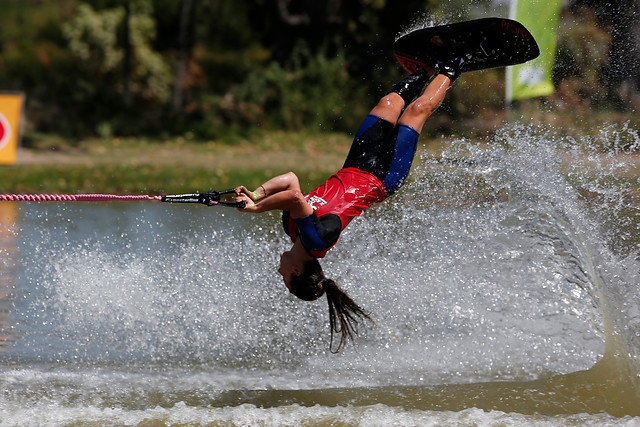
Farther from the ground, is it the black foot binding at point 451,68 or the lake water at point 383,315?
the black foot binding at point 451,68

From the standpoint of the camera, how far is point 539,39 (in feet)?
25.6

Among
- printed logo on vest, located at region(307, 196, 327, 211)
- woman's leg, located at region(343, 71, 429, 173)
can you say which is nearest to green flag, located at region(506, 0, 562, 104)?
woman's leg, located at region(343, 71, 429, 173)

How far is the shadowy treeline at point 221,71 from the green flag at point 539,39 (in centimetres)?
276

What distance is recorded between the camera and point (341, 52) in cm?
1480

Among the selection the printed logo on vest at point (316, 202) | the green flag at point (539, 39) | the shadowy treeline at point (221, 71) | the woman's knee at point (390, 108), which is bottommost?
the printed logo on vest at point (316, 202)

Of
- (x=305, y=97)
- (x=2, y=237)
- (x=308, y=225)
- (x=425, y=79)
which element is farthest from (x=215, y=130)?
(x=308, y=225)

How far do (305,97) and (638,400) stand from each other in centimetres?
1181

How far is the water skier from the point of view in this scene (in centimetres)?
444

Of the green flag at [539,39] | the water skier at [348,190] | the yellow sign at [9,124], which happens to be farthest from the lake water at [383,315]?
the yellow sign at [9,124]

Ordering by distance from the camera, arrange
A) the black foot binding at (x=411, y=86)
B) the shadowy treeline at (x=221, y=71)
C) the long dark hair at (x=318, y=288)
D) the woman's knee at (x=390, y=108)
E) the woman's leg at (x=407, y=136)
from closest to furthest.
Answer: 1. the long dark hair at (x=318, y=288)
2. the woman's leg at (x=407, y=136)
3. the woman's knee at (x=390, y=108)
4. the black foot binding at (x=411, y=86)
5. the shadowy treeline at (x=221, y=71)

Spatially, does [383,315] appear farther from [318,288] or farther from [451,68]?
[451,68]

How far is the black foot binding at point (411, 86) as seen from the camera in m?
5.30

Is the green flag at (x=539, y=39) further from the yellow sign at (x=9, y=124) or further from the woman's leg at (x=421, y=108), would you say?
the yellow sign at (x=9, y=124)

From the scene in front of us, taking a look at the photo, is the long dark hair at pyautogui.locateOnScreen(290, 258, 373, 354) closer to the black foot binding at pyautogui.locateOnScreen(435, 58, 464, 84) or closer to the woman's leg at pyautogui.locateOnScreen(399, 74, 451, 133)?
the woman's leg at pyautogui.locateOnScreen(399, 74, 451, 133)
